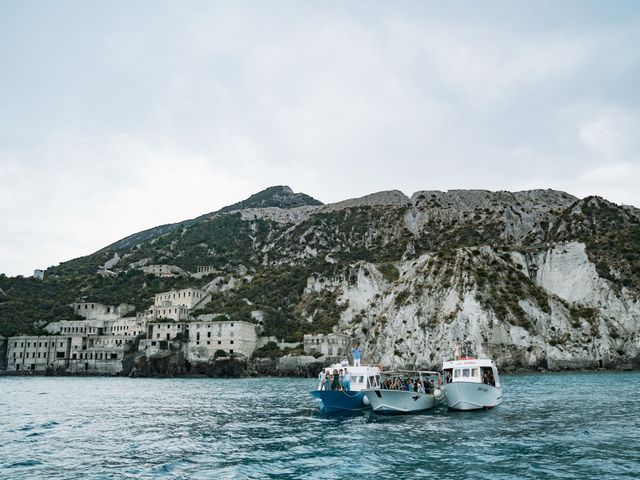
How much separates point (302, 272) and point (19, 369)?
2810 inches

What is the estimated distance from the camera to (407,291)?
4247 inches

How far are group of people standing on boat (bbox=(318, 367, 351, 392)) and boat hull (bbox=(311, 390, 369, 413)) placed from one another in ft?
3.04

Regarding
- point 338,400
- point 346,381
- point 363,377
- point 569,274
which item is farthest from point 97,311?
point 338,400

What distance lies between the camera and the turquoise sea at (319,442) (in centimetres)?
1956

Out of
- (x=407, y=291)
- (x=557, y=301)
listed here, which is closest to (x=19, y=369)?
(x=407, y=291)

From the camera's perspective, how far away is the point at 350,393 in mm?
39500

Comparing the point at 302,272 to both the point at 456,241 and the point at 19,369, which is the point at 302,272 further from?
the point at 19,369

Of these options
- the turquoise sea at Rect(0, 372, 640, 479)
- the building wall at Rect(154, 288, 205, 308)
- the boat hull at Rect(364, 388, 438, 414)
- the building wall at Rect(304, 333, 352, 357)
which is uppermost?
the building wall at Rect(154, 288, 205, 308)

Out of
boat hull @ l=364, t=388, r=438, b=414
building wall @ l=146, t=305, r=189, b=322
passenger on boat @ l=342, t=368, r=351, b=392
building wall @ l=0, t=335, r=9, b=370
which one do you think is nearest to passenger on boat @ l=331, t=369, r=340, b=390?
passenger on boat @ l=342, t=368, r=351, b=392

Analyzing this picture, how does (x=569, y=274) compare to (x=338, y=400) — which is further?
(x=569, y=274)

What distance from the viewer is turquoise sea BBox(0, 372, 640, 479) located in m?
19.6

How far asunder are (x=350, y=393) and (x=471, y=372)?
8.78m

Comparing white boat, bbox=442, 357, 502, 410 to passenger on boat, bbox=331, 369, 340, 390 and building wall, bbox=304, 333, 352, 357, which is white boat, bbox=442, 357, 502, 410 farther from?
building wall, bbox=304, 333, 352, 357

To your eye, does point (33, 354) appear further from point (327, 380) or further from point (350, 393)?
point (350, 393)
